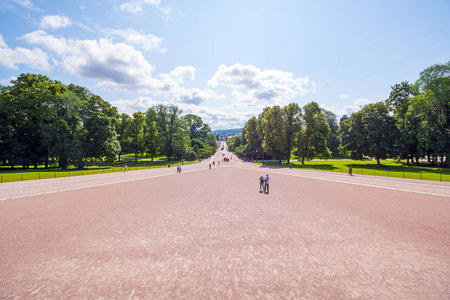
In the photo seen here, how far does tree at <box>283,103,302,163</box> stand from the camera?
49.6m

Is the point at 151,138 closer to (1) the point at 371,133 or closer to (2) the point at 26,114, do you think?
(2) the point at 26,114

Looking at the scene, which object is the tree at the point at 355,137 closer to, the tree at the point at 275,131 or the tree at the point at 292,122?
the tree at the point at 292,122

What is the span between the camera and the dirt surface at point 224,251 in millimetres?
4332

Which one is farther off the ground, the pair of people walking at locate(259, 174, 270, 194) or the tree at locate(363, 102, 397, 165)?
the tree at locate(363, 102, 397, 165)

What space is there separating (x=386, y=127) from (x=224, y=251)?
170 feet

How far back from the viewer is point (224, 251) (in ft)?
19.7

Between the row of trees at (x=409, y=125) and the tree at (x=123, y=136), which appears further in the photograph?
the tree at (x=123, y=136)

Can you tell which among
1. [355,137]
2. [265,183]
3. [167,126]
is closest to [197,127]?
[167,126]

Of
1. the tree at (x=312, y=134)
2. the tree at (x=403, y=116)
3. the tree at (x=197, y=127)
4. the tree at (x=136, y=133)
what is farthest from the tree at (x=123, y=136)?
the tree at (x=403, y=116)

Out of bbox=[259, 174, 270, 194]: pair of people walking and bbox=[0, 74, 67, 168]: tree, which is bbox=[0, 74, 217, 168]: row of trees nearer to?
bbox=[0, 74, 67, 168]: tree

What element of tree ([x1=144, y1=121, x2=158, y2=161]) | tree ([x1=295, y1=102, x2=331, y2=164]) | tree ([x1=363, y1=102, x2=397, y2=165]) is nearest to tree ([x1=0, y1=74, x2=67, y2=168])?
tree ([x1=144, y1=121, x2=158, y2=161])

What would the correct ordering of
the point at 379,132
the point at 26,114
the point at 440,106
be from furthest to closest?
the point at 379,132 < the point at 26,114 < the point at 440,106

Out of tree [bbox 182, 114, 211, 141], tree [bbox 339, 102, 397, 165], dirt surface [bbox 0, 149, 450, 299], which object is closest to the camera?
dirt surface [bbox 0, 149, 450, 299]

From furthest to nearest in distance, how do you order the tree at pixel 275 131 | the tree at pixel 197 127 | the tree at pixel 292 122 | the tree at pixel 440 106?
1. the tree at pixel 197 127
2. the tree at pixel 292 122
3. the tree at pixel 275 131
4. the tree at pixel 440 106
